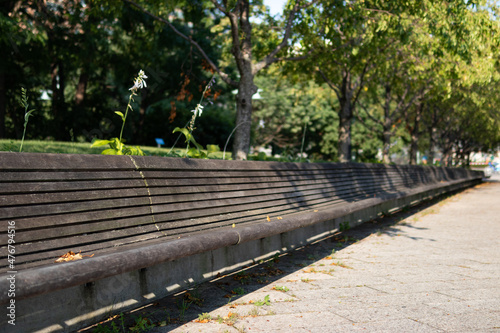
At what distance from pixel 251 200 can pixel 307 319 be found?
1965 mm

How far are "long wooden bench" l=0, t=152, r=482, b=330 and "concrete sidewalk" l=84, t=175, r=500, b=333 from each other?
1.82 ft

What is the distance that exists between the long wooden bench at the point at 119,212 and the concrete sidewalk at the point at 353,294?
1.82ft

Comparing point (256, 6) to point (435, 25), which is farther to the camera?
point (256, 6)

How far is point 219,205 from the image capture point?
4805mm

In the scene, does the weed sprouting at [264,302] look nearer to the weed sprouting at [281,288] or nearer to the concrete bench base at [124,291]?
the weed sprouting at [281,288]

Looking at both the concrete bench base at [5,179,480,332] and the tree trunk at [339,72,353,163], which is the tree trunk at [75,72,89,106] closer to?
the tree trunk at [339,72,353,163]

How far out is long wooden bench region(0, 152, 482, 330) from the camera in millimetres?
2699

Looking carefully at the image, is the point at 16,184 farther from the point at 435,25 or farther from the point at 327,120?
the point at 327,120

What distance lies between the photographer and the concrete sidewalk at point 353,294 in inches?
141

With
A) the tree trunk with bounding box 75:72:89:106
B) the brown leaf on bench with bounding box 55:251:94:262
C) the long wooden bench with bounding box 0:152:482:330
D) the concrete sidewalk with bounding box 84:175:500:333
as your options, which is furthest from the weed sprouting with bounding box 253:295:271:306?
the tree trunk with bounding box 75:72:89:106

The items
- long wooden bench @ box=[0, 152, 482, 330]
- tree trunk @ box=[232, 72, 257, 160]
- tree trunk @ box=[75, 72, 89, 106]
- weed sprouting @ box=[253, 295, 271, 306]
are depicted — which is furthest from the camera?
tree trunk @ box=[75, 72, 89, 106]

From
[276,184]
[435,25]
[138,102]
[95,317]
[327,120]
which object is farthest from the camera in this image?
[327,120]

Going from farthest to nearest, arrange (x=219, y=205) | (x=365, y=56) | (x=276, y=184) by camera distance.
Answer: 1. (x=365, y=56)
2. (x=276, y=184)
3. (x=219, y=205)

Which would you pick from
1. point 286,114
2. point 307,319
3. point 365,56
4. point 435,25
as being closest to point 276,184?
point 307,319
